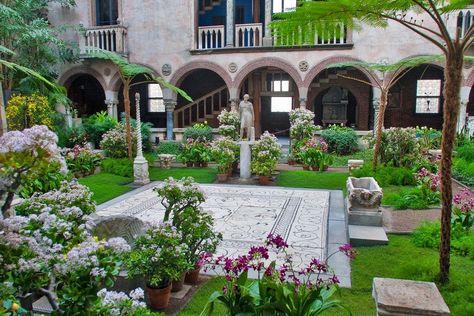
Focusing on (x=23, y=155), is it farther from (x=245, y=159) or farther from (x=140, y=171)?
(x=245, y=159)

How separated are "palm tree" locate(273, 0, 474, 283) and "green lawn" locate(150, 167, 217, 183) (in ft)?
22.9

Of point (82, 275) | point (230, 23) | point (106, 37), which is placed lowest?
point (82, 275)

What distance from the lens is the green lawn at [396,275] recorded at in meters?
4.08

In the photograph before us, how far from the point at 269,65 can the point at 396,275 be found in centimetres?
1206

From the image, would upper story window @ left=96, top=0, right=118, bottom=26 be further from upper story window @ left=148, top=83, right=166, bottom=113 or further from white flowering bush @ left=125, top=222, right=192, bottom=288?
white flowering bush @ left=125, top=222, right=192, bottom=288

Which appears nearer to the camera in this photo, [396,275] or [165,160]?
[396,275]

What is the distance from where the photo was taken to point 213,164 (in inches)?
548

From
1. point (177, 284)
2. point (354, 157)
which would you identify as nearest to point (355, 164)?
point (354, 157)

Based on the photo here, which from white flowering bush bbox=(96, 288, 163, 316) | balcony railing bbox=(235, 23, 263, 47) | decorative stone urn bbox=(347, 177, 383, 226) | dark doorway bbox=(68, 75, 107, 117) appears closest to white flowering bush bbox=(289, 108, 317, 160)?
balcony railing bbox=(235, 23, 263, 47)

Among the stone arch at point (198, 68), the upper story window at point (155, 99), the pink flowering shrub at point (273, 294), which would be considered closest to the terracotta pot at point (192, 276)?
the pink flowering shrub at point (273, 294)

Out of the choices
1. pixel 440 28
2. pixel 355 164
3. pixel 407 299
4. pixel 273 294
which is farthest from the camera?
pixel 355 164

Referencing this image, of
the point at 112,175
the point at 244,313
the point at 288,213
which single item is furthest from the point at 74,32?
the point at 244,313

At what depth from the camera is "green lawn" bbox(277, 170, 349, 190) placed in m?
10.6

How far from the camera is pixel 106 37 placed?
16.6 meters
